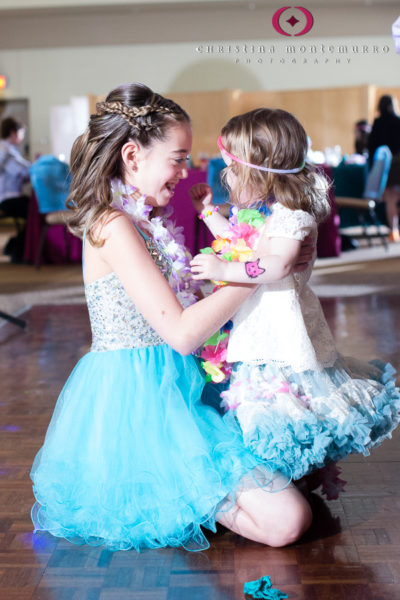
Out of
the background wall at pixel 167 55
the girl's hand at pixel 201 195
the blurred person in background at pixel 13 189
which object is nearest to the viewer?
the girl's hand at pixel 201 195

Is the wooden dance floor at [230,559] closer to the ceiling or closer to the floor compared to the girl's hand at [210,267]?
closer to the floor

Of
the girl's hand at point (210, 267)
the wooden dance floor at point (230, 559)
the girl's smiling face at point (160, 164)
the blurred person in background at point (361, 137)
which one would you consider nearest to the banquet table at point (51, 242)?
the blurred person in background at point (361, 137)

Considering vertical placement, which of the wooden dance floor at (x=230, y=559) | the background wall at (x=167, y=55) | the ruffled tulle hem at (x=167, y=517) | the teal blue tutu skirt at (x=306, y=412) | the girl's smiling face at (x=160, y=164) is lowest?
the wooden dance floor at (x=230, y=559)

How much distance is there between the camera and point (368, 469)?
1.90 meters

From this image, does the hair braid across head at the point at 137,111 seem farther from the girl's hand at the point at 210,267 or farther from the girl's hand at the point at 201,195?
the girl's hand at the point at 210,267

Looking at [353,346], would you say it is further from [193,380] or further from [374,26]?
[374,26]

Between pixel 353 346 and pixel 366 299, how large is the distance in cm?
125

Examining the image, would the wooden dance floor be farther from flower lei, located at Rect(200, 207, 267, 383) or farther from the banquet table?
the banquet table

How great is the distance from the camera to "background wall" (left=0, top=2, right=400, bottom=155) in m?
10.9

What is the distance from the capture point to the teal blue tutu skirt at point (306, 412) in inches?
57.4

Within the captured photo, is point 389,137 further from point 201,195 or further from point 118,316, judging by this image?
point 118,316

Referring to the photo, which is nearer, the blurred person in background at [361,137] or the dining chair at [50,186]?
the dining chair at [50,186]

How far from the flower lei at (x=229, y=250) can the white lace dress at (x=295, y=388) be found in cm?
4

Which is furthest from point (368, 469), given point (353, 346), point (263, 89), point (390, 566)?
point (263, 89)
